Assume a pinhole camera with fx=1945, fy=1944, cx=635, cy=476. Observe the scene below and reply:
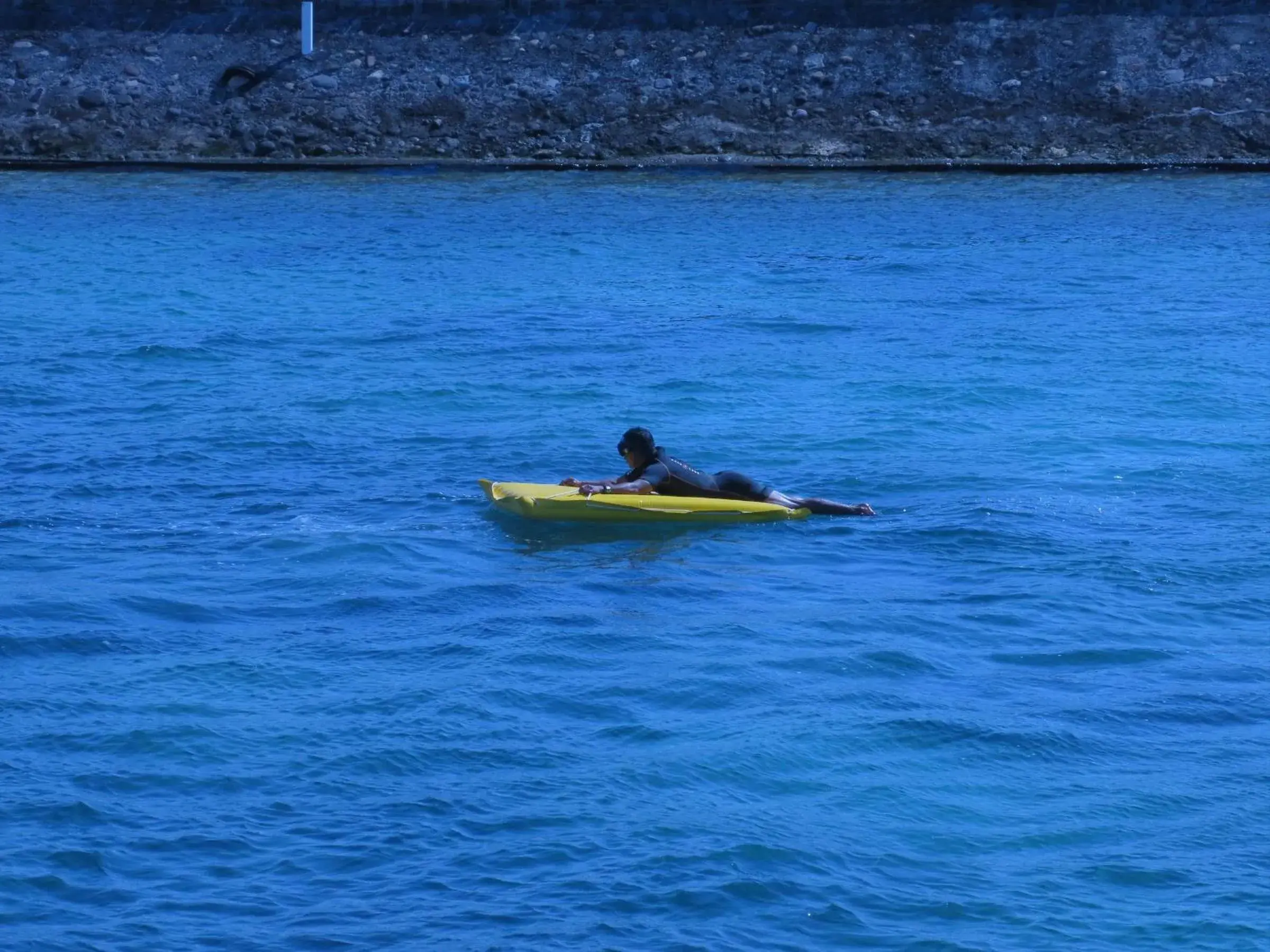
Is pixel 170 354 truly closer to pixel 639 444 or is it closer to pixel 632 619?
pixel 639 444

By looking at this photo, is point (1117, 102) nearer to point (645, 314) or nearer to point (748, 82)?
point (748, 82)

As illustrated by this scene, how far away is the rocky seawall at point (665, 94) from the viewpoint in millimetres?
31312

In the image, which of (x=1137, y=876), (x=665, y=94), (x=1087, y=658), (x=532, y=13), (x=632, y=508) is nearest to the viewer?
(x=1137, y=876)

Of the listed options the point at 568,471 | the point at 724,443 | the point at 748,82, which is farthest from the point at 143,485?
the point at 748,82

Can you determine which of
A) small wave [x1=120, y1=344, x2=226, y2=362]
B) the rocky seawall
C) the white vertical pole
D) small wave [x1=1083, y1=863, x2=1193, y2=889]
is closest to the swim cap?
small wave [x1=1083, y1=863, x2=1193, y2=889]

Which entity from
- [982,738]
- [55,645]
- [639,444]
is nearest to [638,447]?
[639,444]

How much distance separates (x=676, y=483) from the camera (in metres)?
13.5

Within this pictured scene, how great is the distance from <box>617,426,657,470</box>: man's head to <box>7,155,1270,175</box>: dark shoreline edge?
1853cm

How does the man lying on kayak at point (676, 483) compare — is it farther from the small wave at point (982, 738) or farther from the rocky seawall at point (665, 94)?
the rocky seawall at point (665, 94)

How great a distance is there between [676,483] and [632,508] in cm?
44

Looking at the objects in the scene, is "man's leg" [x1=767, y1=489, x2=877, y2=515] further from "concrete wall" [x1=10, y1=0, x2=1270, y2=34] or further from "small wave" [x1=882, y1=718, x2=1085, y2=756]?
"concrete wall" [x1=10, y1=0, x2=1270, y2=34]

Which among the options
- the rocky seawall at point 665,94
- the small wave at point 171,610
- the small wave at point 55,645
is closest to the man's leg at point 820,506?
the small wave at point 171,610

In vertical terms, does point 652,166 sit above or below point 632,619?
above

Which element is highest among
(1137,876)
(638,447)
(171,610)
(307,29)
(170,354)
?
(307,29)
